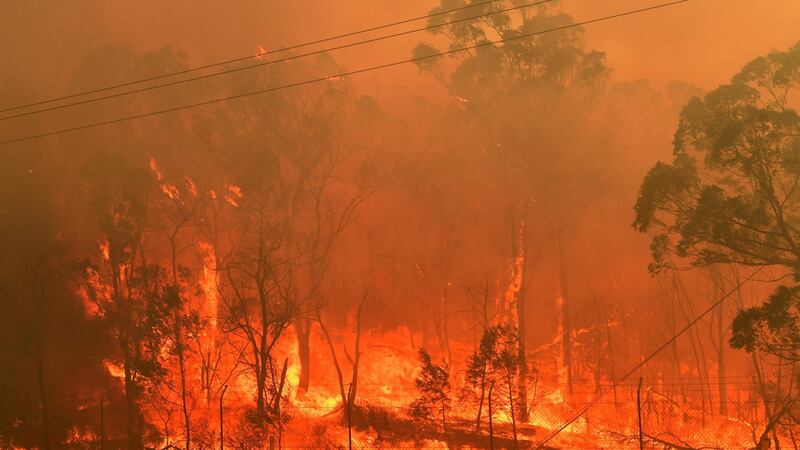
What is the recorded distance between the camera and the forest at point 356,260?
25.7m

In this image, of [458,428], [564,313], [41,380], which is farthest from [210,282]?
[458,428]

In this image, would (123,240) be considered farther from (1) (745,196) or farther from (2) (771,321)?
(2) (771,321)

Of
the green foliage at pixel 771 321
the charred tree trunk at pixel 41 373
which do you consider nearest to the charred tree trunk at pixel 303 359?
the charred tree trunk at pixel 41 373

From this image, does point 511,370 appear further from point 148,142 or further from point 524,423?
point 148,142

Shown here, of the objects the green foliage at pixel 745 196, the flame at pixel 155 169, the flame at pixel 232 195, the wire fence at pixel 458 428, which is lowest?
the wire fence at pixel 458 428

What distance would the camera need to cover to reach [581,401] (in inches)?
1289

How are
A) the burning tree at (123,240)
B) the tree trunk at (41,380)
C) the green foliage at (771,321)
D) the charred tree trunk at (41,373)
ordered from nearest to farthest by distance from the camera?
the green foliage at (771,321), the tree trunk at (41,380), the charred tree trunk at (41,373), the burning tree at (123,240)

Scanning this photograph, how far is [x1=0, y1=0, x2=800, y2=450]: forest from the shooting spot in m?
25.7

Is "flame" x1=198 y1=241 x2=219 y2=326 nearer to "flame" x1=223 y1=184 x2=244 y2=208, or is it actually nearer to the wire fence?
"flame" x1=223 y1=184 x2=244 y2=208

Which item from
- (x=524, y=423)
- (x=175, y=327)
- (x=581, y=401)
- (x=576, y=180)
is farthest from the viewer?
(x=576, y=180)

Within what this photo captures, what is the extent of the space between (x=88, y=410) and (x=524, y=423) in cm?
1724

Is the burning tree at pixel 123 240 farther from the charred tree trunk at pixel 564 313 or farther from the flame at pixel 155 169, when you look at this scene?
the charred tree trunk at pixel 564 313

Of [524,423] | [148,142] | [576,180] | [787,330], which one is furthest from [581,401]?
[148,142]

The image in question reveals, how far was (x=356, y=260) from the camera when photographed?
48.9 m
